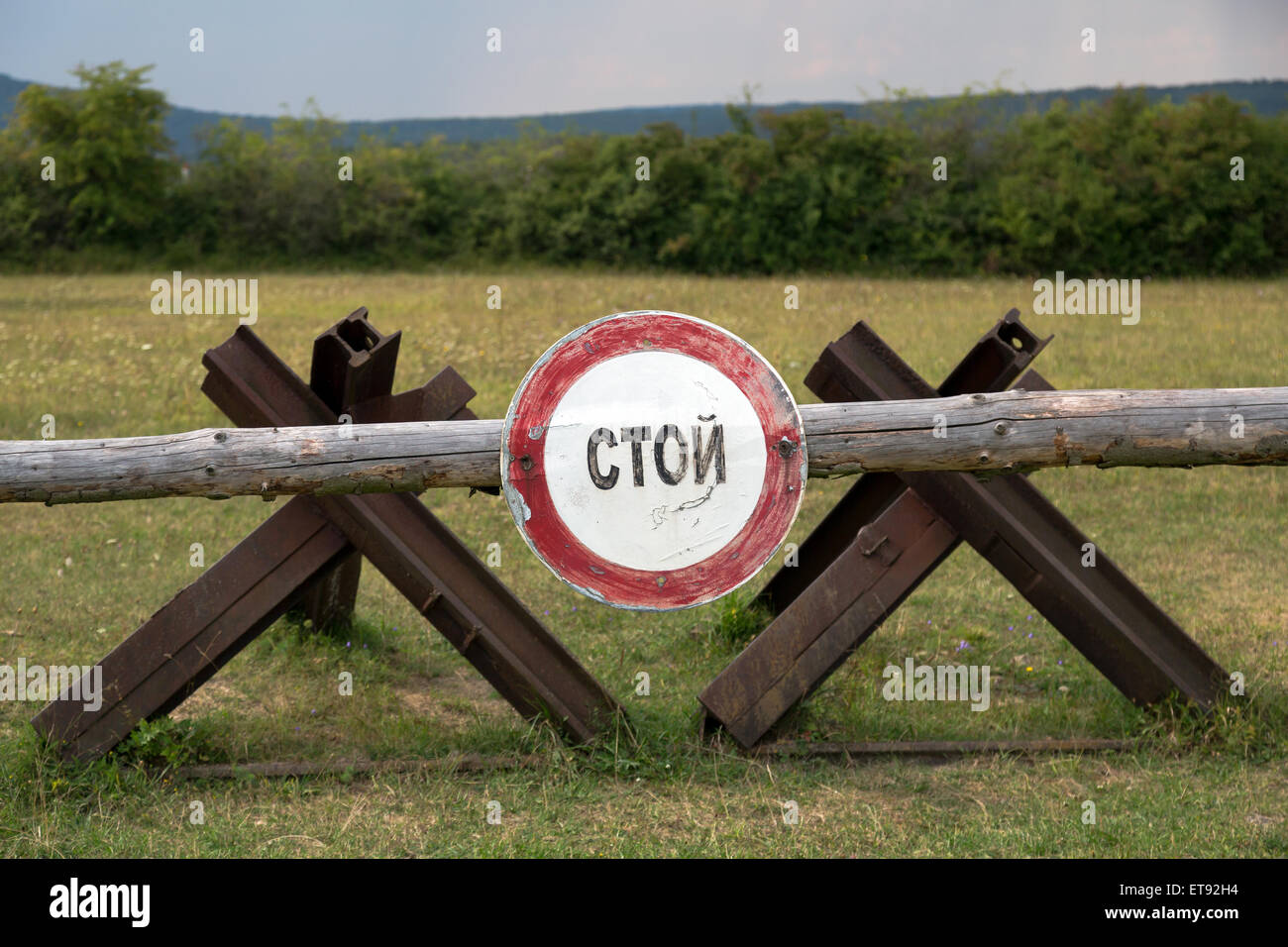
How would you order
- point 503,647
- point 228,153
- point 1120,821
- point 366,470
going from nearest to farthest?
point 366,470 → point 1120,821 → point 503,647 → point 228,153

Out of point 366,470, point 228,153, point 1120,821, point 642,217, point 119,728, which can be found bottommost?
point 1120,821

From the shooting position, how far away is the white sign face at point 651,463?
9.88 ft

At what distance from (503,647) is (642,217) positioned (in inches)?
1059

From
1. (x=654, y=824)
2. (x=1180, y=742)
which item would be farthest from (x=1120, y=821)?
(x=654, y=824)

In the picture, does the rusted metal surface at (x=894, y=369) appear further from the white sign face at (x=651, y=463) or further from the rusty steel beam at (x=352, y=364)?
the rusty steel beam at (x=352, y=364)

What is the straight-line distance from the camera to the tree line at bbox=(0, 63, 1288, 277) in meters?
26.8

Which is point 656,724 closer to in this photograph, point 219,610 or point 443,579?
point 443,579

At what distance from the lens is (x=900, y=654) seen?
558 centimetres

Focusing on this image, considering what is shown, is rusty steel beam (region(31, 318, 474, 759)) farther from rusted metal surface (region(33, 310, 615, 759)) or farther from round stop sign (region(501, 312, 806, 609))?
round stop sign (region(501, 312, 806, 609))

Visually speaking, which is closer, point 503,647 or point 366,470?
point 366,470

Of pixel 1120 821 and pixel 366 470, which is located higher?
pixel 366 470

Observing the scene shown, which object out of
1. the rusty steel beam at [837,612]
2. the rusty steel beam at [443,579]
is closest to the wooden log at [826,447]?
the rusty steel beam at [443,579]

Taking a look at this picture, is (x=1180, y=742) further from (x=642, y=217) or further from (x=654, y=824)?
(x=642, y=217)

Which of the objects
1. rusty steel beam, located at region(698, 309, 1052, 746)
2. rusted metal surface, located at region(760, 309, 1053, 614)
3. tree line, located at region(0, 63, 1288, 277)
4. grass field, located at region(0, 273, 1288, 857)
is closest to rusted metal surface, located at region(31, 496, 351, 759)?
grass field, located at region(0, 273, 1288, 857)
